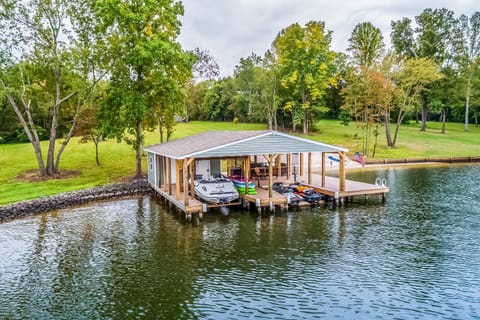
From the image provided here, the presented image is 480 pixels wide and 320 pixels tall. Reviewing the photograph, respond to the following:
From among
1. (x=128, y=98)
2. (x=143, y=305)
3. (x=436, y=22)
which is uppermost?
(x=436, y=22)

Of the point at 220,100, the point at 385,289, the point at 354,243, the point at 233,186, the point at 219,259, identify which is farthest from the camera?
the point at 220,100

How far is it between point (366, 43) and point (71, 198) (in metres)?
39.3

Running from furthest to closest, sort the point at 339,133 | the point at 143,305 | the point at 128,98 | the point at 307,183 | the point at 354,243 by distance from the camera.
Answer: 1. the point at 339,133
2. the point at 128,98
3. the point at 307,183
4. the point at 354,243
5. the point at 143,305

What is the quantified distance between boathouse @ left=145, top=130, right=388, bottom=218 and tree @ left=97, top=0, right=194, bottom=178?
3.51m

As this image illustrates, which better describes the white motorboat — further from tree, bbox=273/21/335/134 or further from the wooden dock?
tree, bbox=273/21/335/134

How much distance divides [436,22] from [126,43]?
43985 mm

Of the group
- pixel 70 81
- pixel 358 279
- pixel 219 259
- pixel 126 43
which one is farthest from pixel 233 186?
pixel 70 81

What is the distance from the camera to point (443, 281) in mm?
10273

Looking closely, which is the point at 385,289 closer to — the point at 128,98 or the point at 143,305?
the point at 143,305

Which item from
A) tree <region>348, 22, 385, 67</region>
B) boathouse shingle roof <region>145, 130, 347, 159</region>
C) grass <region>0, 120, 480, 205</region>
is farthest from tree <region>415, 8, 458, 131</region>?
boathouse shingle roof <region>145, 130, 347, 159</region>

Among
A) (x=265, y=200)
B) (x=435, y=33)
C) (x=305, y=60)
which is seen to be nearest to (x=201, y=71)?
(x=305, y=60)

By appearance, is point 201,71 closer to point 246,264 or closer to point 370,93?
point 370,93

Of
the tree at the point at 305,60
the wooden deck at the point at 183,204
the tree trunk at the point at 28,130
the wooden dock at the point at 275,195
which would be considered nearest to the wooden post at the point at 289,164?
the wooden dock at the point at 275,195

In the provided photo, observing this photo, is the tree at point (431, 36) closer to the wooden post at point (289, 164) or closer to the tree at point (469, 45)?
the tree at point (469, 45)
